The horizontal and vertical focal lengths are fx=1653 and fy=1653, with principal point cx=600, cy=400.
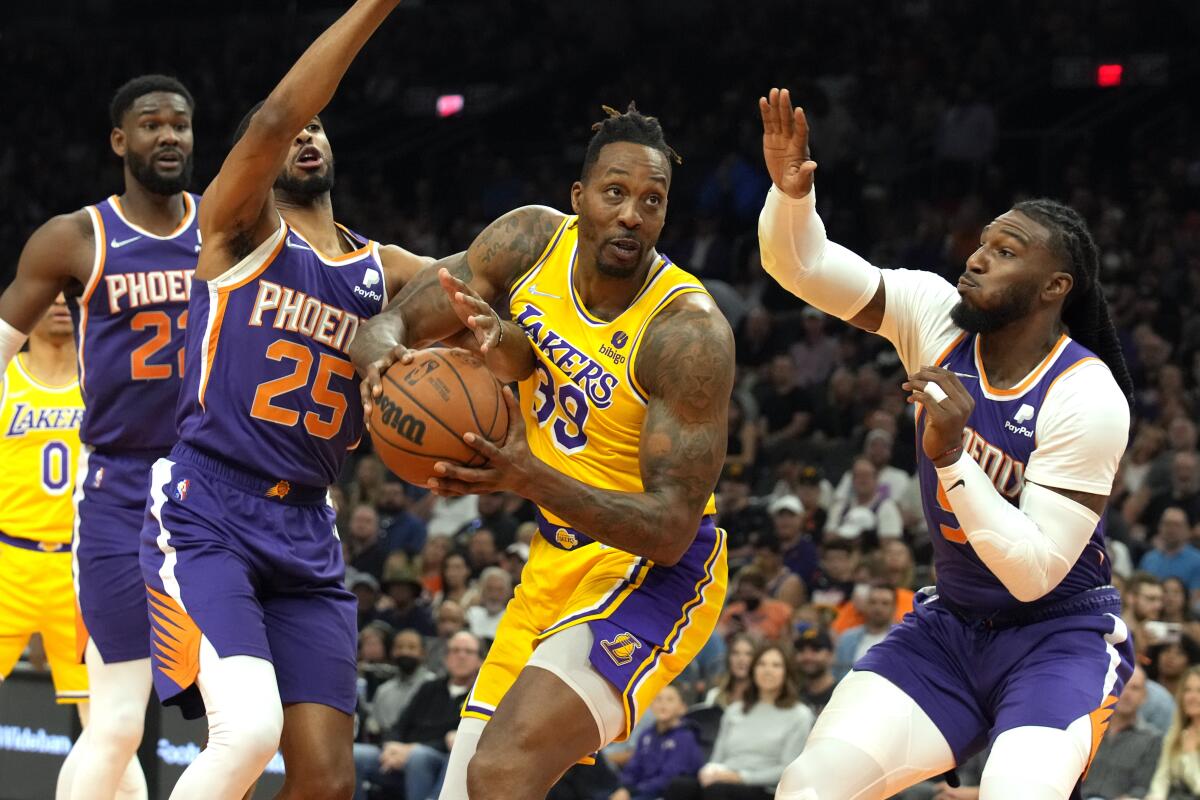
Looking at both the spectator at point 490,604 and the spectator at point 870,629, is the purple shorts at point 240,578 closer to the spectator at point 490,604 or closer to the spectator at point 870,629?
the spectator at point 870,629

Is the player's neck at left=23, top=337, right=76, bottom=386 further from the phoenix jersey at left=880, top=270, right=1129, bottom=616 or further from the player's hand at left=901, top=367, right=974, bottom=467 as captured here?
the player's hand at left=901, top=367, right=974, bottom=467

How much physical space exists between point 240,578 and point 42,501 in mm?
2746

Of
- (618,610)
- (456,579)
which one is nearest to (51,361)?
(618,610)

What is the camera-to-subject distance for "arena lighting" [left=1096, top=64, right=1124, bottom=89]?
16.4 meters

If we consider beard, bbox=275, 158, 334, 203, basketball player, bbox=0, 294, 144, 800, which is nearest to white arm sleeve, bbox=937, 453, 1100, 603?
beard, bbox=275, 158, 334, 203

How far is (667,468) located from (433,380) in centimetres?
70

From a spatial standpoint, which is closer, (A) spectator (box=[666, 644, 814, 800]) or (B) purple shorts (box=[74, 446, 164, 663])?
(B) purple shorts (box=[74, 446, 164, 663])

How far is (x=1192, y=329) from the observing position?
487 inches

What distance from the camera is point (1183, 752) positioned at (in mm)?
7777

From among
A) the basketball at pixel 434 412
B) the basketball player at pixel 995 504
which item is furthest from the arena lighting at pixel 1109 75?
the basketball at pixel 434 412

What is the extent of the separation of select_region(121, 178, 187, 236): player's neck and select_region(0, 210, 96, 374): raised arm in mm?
156

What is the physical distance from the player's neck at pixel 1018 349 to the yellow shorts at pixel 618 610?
99 centimetres

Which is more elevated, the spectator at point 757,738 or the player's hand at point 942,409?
the player's hand at point 942,409

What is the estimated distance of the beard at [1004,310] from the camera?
4.86m
